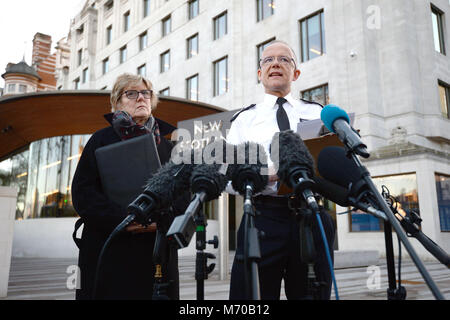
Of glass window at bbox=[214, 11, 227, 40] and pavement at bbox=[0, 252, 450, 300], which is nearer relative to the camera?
pavement at bbox=[0, 252, 450, 300]

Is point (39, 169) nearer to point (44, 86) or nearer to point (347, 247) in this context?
point (347, 247)

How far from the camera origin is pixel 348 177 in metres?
1.58

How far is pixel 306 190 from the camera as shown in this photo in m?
1.38

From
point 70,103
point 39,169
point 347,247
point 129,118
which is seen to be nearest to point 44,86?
point 39,169

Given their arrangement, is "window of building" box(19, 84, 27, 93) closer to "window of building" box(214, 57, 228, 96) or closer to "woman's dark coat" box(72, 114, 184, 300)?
"window of building" box(214, 57, 228, 96)

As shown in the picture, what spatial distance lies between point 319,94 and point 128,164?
16888 mm

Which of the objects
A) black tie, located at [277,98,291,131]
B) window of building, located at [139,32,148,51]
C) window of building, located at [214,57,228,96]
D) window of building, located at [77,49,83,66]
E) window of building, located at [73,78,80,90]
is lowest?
black tie, located at [277,98,291,131]

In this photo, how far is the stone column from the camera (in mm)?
5867

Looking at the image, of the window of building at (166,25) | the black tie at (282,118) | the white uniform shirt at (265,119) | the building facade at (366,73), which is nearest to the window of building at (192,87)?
the building facade at (366,73)

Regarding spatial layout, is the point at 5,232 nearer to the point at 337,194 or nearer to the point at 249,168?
the point at 249,168

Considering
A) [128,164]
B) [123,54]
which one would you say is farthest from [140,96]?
[123,54]

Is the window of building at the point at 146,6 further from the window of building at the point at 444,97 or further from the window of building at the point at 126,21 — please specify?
the window of building at the point at 444,97

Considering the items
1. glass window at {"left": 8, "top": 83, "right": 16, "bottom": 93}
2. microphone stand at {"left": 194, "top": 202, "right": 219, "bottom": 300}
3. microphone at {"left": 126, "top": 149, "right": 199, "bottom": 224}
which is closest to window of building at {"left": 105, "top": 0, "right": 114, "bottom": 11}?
glass window at {"left": 8, "top": 83, "right": 16, "bottom": 93}

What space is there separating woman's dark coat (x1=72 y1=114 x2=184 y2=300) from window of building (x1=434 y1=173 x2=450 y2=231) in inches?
586
